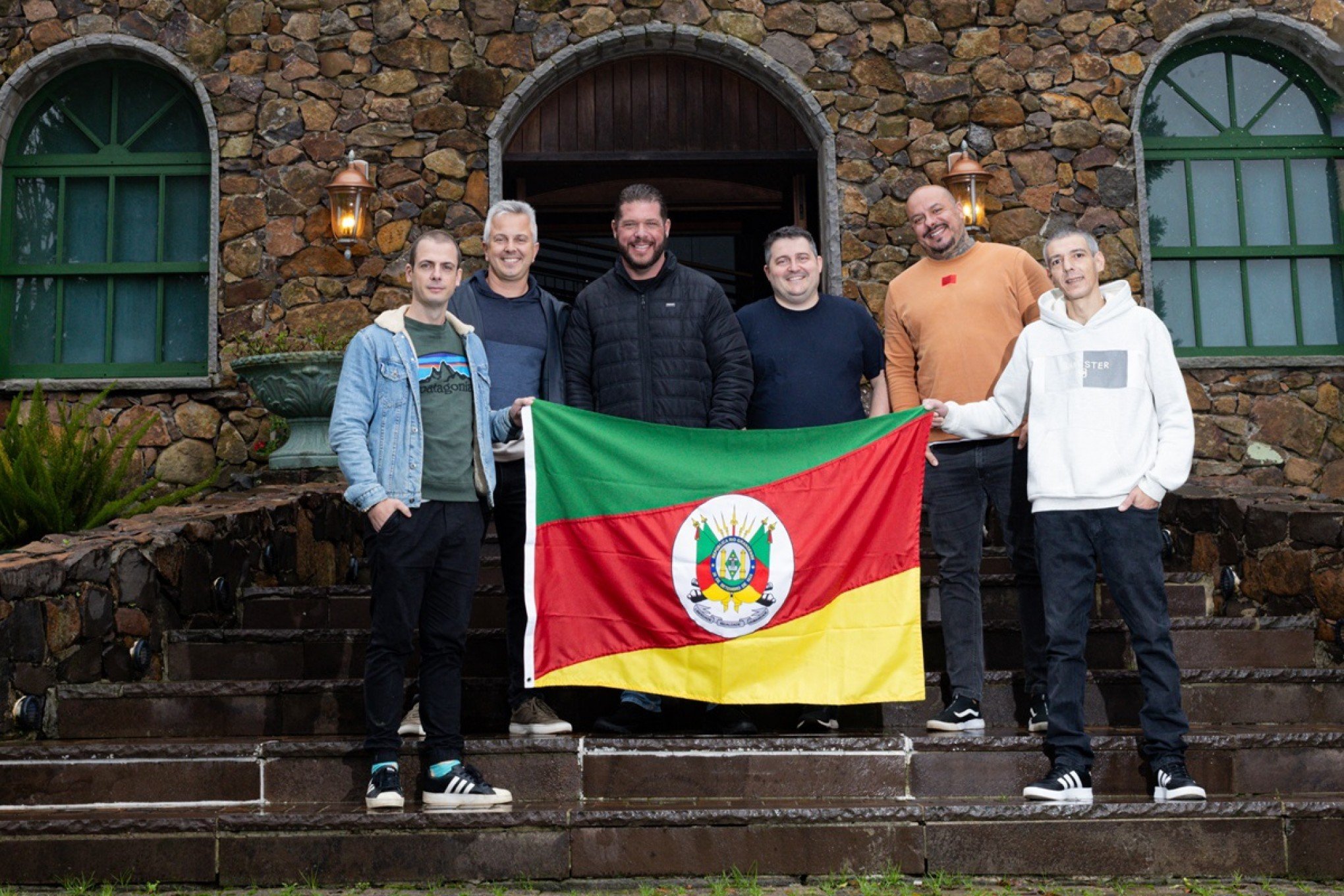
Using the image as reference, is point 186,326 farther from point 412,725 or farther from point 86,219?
point 412,725

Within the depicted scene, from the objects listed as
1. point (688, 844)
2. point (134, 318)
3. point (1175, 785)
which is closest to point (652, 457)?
point (688, 844)

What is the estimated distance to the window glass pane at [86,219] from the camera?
9.05 m

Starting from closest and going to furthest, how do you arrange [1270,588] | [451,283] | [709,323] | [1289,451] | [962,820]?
[962,820] → [451,283] → [709,323] → [1270,588] → [1289,451]

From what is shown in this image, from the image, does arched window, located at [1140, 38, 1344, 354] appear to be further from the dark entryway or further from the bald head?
the bald head

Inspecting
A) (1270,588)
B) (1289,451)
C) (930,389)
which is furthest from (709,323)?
(1289,451)

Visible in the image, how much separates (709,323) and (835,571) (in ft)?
3.27

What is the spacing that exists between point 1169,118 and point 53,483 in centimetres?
759

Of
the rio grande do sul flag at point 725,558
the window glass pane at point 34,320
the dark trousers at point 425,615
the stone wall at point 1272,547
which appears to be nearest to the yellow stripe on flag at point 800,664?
the rio grande do sul flag at point 725,558

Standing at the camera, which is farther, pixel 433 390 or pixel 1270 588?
pixel 1270 588

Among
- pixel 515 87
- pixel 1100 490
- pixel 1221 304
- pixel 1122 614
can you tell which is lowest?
pixel 1122 614

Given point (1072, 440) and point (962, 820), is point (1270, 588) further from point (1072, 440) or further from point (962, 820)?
point (962, 820)

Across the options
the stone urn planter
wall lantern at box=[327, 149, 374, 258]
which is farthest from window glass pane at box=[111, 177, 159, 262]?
the stone urn planter

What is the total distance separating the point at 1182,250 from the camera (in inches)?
356

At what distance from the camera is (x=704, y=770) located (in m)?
4.23
